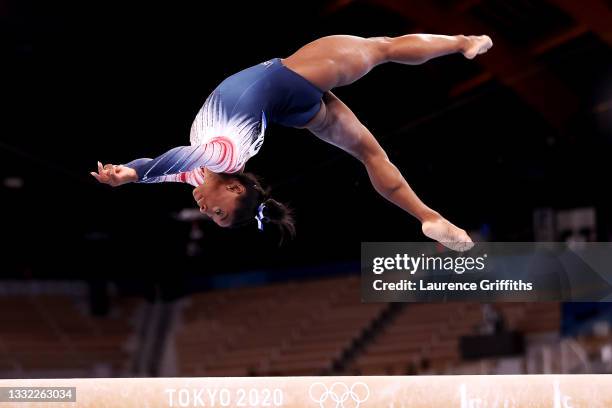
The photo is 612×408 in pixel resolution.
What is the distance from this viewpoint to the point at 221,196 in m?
3.99

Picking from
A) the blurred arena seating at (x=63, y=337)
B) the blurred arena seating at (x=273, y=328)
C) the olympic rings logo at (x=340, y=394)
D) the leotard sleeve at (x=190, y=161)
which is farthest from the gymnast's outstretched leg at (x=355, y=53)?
the blurred arena seating at (x=63, y=337)

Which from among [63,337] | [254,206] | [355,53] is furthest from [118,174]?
[63,337]

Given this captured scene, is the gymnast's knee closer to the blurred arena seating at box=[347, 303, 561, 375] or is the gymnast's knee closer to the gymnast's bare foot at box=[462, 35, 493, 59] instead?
the gymnast's bare foot at box=[462, 35, 493, 59]

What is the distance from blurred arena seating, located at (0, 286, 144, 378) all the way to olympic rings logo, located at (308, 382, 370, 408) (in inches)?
266

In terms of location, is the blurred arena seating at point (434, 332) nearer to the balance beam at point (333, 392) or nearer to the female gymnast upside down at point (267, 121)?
the balance beam at point (333, 392)

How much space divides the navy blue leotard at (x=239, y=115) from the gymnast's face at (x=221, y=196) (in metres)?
0.08

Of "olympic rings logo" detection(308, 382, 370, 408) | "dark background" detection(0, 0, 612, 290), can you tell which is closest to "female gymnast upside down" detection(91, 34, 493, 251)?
"dark background" detection(0, 0, 612, 290)

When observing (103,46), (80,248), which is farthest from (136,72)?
(80,248)

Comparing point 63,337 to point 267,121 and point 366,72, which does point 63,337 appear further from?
point 366,72

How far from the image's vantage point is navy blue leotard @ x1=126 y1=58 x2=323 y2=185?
3766 mm

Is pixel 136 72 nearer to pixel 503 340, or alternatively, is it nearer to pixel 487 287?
pixel 487 287

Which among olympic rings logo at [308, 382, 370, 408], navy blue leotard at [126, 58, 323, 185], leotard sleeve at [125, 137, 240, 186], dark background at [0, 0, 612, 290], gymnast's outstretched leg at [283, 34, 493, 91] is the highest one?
dark background at [0, 0, 612, 290]

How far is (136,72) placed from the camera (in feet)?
23.5

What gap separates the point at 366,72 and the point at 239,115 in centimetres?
73
